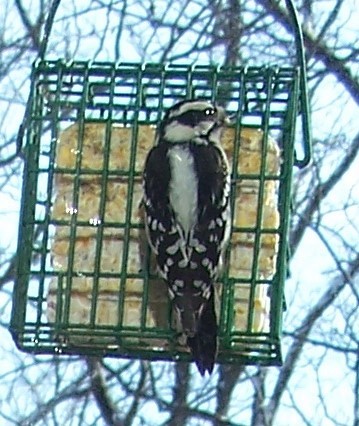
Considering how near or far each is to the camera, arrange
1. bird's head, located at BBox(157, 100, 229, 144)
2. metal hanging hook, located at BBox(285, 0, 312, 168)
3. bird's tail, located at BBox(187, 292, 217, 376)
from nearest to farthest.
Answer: bird's tail, located at BBox(187, 292, 217, 376) → bird's head, located at BBox(157, 100, 229, 144) → metal hanging hook, located at BBox(285, 0, 312, 168)

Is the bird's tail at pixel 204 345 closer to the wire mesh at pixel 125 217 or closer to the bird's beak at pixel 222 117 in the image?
the wire mesh at pixel 125 217

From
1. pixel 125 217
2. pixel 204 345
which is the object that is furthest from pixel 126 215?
pixel 204 345

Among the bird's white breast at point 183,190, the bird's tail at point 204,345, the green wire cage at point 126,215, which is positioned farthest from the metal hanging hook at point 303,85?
the bird's tail at point 204,345

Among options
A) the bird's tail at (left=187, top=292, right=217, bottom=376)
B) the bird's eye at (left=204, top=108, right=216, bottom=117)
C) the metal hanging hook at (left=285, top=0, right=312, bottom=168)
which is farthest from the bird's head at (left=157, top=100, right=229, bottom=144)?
the bird's tail at (left=187, top=292, right=217, bottom=376)

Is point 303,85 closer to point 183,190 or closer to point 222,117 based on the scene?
point 222,117

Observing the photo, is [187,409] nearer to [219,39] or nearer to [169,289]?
[219,39]

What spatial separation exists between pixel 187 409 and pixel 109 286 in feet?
17.1

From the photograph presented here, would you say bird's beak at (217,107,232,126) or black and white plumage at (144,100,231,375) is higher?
bird's beak at (217,107,232,126)

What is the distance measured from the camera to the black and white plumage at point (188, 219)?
14.5 ft

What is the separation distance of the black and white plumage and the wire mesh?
12 centimetres

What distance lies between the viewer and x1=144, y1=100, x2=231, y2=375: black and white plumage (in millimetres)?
4414

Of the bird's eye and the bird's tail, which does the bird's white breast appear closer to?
the bird's eye

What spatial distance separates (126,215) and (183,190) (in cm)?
25

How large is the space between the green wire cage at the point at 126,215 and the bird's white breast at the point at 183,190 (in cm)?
19
